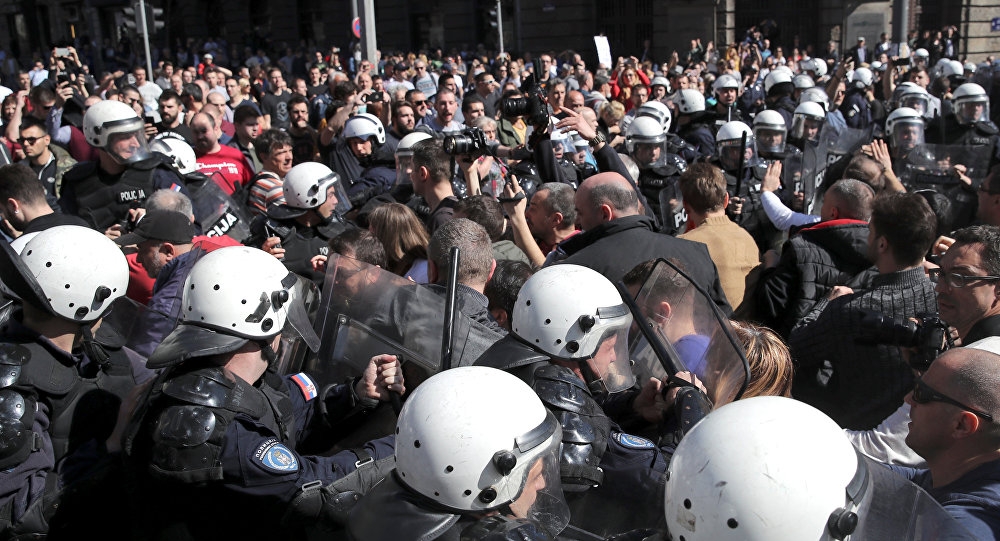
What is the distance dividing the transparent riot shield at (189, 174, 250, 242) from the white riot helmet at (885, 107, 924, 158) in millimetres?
4951

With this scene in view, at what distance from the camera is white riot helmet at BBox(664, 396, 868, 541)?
159cm

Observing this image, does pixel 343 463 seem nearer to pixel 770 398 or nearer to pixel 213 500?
pixel 213 500

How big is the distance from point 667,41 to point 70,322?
2399cm

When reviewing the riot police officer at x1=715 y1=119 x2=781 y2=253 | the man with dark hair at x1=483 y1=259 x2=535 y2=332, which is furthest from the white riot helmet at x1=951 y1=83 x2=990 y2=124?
the man with dark hair at x1=483 y1=259 x2=535 y2=332

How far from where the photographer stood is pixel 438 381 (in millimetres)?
2008

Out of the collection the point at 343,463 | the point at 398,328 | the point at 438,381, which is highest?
the point at 438,381

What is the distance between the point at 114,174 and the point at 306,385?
3475mm

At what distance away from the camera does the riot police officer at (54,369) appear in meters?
2.57

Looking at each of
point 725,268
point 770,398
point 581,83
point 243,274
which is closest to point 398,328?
point 243,274

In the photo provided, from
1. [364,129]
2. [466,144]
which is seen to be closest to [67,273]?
[466,144]

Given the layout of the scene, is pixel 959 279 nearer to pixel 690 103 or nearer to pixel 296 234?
pixel 296 234

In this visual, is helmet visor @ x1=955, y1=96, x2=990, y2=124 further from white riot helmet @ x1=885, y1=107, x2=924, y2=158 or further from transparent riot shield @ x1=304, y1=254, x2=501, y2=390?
transparent riot shield @ x1=304, y1=254, x2=501, y2=390

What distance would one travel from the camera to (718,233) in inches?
183

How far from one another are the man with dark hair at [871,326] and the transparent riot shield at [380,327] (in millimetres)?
1293
